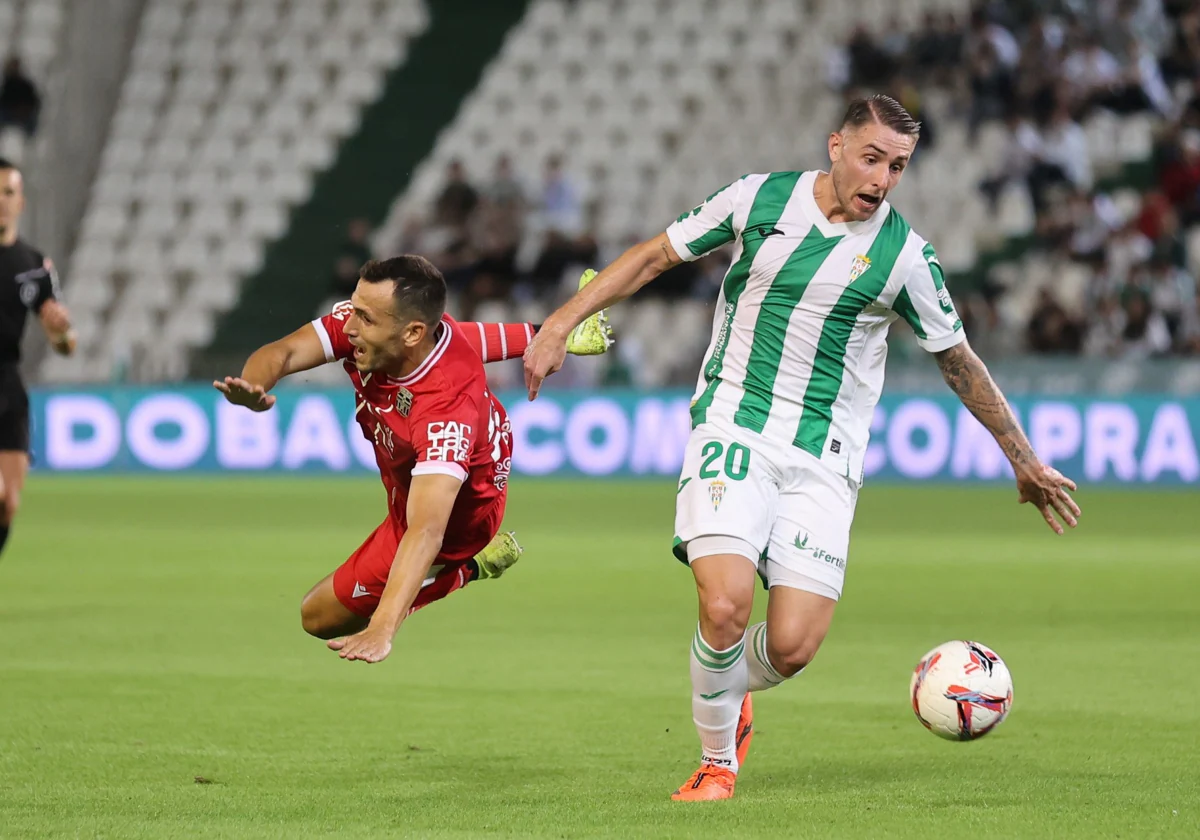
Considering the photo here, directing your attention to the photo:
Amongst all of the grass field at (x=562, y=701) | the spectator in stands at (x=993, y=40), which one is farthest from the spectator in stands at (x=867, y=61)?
the grass field at (x=562, y=701)

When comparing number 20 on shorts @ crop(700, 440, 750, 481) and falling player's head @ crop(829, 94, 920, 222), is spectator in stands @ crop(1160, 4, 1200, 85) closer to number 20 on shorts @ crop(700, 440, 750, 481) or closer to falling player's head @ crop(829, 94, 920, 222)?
falling player's head @ crop(829, 94, 920, 222)

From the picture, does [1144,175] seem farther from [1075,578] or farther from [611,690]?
[611,690]

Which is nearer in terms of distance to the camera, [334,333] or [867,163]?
[867,163]

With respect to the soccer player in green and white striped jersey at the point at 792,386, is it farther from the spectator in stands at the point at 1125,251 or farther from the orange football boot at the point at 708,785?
the spectator in stands at the point at 1125,251

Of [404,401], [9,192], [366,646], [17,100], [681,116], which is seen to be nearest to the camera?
[366,646]

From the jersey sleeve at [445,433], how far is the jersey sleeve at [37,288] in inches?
178

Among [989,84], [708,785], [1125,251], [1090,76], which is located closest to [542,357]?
[708,785]

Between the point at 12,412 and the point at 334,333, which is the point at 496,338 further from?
the point at 12,412

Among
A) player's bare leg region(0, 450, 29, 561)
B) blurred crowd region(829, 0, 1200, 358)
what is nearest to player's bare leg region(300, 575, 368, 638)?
player's bare leg region(0, 450, 29, 561)

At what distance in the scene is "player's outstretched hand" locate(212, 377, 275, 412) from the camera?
5441 mm

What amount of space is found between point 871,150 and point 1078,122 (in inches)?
668

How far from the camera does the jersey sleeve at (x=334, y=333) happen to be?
20.2 feet

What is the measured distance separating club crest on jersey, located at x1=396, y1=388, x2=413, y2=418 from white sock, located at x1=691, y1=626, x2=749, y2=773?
1.23 meters

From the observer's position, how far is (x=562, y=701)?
7.68m
